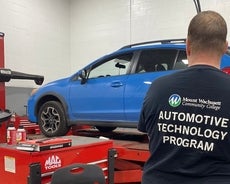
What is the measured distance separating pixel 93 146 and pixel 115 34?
206 inches

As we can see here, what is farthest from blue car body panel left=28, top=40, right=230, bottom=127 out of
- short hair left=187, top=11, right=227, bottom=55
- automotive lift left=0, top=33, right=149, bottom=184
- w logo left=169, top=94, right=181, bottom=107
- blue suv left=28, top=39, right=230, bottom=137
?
w logo left=169, top=94, right=181, bottom=107

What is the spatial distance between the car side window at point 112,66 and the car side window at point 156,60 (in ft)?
0.67

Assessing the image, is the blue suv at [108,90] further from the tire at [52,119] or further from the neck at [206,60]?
the neck at [206,60]

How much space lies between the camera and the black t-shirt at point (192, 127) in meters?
1.23

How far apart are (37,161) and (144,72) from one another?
6.25 feet

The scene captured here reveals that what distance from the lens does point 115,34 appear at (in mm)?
8172

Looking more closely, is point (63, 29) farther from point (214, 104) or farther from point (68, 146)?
point (214, 104)

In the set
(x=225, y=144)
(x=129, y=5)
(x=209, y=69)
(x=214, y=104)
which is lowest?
(x=225, y=144)

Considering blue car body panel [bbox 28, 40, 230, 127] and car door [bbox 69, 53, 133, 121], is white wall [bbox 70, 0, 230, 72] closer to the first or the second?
car door [bbox 69, 53, 133, 121]

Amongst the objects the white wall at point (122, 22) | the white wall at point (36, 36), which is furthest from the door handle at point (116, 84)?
the white wall at point (36, 36)

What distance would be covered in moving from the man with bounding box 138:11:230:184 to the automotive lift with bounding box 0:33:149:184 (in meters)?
1.55

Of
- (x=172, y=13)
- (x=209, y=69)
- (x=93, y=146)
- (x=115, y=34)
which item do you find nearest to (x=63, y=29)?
(x=115, y=34)

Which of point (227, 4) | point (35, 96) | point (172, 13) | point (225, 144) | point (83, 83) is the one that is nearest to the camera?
point (225, 144)

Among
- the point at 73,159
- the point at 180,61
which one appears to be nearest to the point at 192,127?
the point at 73,159
